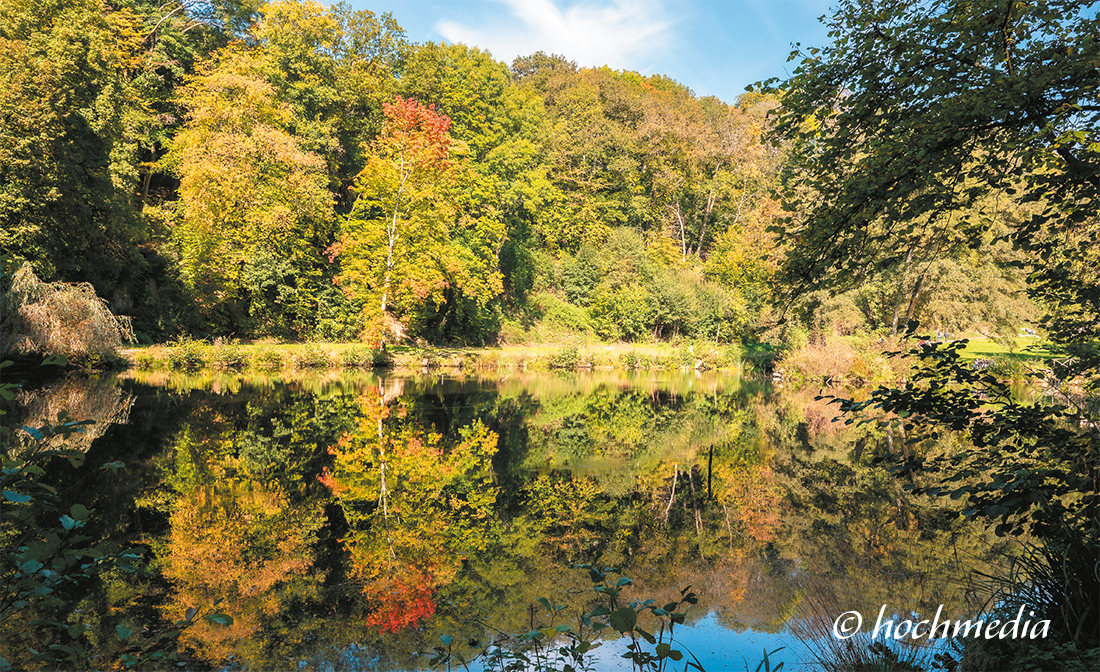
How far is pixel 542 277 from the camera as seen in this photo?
129 ft

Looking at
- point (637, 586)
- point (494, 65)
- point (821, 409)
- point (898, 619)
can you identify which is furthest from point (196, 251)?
point (898, 619)

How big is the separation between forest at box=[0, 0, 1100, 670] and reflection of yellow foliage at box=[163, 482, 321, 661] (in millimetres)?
47

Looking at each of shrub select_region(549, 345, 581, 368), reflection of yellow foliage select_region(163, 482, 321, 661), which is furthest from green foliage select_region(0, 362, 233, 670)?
shrub select_region(549, 345, 581, 368)

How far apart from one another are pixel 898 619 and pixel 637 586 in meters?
1.84

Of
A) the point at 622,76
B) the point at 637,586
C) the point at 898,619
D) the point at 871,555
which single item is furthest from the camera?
the point at 622,76

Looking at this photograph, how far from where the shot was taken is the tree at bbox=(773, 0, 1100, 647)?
3.60 m

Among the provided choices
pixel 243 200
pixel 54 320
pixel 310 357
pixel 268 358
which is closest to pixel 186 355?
pixel 268 358

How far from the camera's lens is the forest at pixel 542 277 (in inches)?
161

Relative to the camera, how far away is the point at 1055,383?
15.2ft

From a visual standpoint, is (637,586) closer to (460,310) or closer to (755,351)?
(460,310)

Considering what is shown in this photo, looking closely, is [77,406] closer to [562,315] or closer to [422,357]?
[422,357]

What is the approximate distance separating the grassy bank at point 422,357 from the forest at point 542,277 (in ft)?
1.72

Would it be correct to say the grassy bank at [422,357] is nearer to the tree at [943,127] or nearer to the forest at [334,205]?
the forest at [334,205]

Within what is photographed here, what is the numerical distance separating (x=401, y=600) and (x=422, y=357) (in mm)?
22037
